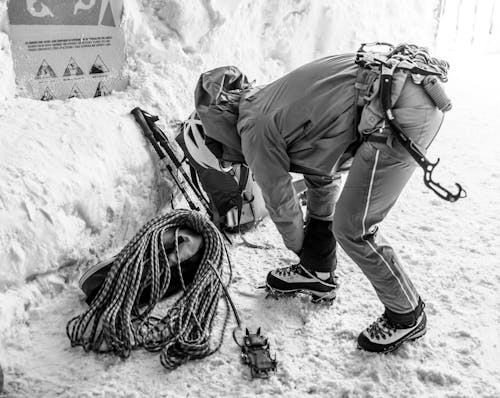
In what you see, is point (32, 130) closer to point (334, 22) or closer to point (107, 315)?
point (107, 315)

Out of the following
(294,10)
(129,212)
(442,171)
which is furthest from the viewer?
(294,10)

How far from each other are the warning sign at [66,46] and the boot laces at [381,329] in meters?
1.97

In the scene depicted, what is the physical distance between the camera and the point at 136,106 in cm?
285

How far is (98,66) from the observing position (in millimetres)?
2801

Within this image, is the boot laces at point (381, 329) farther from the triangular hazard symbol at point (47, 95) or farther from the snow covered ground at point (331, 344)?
the triangular hazard symbol at point (47, 95)

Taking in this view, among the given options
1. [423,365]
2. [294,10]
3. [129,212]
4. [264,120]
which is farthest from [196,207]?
[294,10]

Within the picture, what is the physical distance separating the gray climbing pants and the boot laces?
7 centimetres

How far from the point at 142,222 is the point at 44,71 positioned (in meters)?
0.94

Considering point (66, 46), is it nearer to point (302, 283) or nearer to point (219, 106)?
point (219, 106)

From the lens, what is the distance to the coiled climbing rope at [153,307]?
1920mm

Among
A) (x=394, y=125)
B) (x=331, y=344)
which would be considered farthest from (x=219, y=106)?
(x=331, y=344)

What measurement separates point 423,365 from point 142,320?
111 cm

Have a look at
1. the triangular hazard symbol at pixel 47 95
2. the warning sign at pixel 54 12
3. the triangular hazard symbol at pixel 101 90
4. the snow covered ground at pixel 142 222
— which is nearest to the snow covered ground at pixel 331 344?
the snow covered ground at pixel 142 222

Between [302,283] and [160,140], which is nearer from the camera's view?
[302,283]
